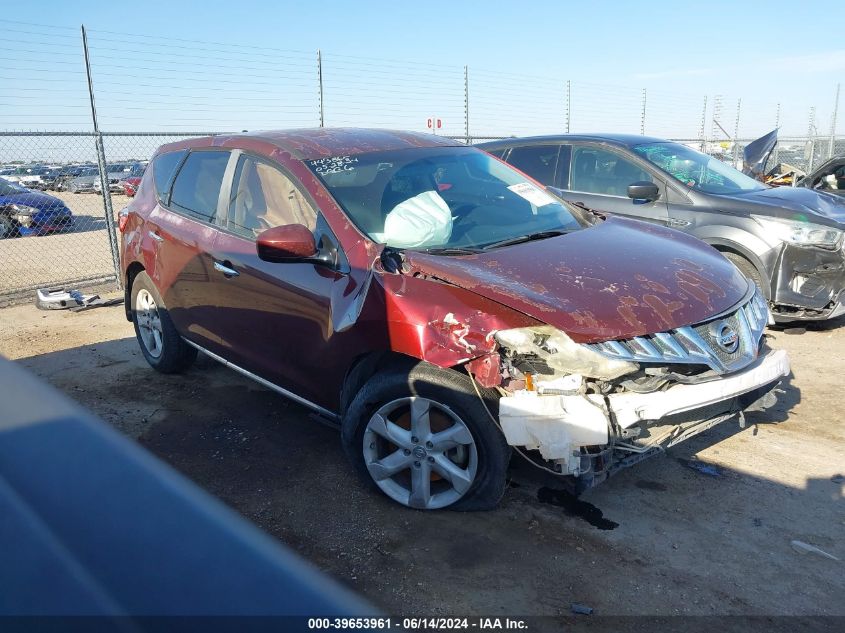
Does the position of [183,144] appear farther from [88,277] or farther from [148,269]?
[88,277]

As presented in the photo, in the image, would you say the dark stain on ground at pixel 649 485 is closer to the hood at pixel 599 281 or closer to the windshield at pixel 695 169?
the hood at pixel 599 281

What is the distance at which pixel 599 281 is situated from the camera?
3.17 meters

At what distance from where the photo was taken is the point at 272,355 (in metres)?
3.96

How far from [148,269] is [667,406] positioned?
388cm

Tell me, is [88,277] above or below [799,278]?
below

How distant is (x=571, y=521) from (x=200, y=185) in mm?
3211

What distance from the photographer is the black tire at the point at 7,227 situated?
12669mm

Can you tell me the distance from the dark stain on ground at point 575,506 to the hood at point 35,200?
11.7 metres

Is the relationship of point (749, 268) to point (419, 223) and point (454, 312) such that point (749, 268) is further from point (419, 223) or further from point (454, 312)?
point (454, 312)

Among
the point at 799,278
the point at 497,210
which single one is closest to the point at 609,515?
the point at 497,210

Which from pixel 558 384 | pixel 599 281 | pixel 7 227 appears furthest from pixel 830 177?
pixel 7 227

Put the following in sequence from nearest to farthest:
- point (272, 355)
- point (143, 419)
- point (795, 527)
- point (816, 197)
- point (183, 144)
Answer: point (795, 527) < point (272, 355) < point (143, 419) < point (183, 144) < point (816, 197)

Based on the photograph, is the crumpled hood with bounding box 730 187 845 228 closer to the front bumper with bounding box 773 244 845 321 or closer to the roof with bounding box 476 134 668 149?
the front bumper with bounding box 773 244 845 321

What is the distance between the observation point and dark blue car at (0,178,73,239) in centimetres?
1241
